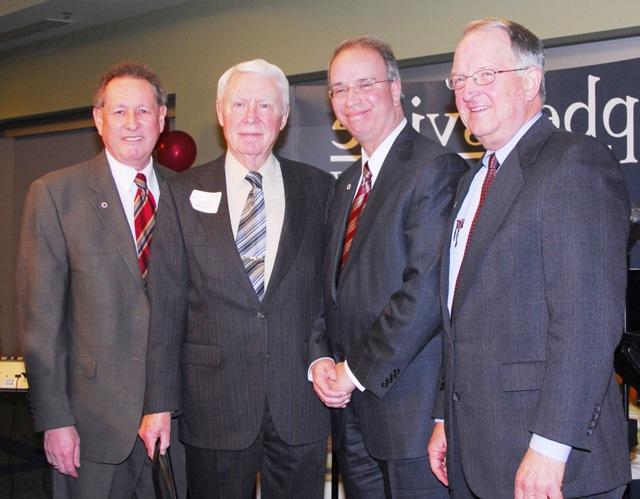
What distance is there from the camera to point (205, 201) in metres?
2.59

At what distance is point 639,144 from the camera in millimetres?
4012

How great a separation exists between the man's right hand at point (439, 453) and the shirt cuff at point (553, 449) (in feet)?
1.60

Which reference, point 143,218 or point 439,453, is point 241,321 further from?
point 439,453

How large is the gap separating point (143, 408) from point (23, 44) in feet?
22.4

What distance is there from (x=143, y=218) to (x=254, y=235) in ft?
1.50

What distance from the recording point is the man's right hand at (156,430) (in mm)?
2527

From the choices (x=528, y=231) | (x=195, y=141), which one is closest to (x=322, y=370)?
(x=528, y=231)

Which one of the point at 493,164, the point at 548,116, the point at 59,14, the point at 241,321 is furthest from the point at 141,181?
the point at 59,14

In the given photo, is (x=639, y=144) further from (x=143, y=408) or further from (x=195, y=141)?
(x=195, y=141)

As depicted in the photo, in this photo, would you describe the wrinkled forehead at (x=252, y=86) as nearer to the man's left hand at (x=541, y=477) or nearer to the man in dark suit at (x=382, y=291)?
the man in dark suit at (x=382, y=291)

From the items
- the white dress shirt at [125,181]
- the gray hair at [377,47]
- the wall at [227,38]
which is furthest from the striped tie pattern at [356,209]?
the wall at [227,38]

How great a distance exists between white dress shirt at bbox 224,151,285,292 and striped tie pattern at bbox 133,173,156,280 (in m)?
0.33

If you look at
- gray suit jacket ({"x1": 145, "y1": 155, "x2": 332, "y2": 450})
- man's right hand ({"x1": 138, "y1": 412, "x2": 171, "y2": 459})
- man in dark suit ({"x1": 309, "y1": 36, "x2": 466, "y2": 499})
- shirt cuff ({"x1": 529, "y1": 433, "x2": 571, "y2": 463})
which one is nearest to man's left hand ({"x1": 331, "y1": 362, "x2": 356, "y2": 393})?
man in dark suit ({"x1": 309, "y1": 36, "x2": 466, "y2": 499})

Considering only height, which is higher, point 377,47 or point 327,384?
point 377,47
